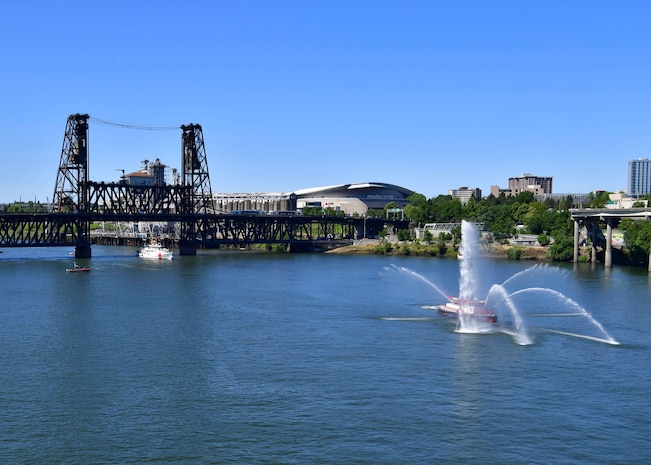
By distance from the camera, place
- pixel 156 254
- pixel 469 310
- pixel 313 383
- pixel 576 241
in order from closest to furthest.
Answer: pixel 313 383
pixel 469 310
pixel 576 241
pixel 156 254

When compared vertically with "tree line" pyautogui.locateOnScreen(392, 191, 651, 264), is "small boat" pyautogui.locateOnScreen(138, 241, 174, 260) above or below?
below

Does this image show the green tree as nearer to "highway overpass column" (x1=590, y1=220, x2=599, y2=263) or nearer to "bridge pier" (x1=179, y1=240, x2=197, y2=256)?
"highway overpass column" (x1=590, y1=220, x2=599, y2=263)

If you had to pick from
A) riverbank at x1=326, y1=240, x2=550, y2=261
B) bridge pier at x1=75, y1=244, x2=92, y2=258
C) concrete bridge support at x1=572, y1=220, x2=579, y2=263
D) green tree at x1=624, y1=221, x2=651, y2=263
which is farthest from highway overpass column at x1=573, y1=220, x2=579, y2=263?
bridge pier at x1=75, y1=244, x2=92, y2=258

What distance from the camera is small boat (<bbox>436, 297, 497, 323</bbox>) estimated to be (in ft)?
187

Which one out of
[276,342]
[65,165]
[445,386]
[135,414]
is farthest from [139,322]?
[65,165]

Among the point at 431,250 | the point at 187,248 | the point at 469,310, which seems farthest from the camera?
the point at 431,250

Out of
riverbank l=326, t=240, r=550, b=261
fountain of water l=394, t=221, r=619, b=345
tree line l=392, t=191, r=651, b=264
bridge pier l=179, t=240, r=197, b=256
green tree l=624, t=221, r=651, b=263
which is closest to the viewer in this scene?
fountain of water l=394, t=221, r=619, b=345

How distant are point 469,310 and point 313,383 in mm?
21411

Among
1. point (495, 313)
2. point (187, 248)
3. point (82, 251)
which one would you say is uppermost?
point (187, 248)

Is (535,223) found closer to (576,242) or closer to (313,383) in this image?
(576,242)

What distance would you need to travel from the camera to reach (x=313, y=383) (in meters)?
39.4

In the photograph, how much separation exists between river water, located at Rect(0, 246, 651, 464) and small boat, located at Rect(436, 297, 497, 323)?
5.89 feet

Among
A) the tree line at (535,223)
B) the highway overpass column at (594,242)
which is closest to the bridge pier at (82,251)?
the tree line at (535,223)

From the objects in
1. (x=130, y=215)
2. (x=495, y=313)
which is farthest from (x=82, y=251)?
(x=495, y=313)
